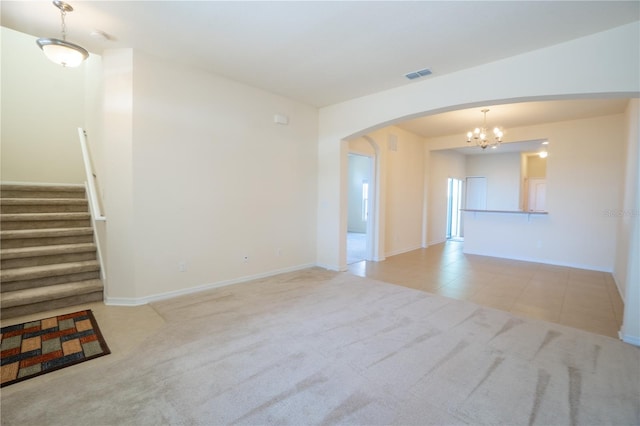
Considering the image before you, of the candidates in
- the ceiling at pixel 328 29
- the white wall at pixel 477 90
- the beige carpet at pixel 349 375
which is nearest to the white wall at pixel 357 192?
the white wall at pixel 477 90

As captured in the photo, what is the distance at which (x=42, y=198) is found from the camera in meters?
4.50

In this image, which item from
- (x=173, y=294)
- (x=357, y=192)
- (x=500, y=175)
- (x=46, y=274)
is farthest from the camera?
(x=357, y=192)

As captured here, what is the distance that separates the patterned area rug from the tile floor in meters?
3.76

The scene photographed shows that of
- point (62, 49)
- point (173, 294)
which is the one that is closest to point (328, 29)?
point (62, 49)

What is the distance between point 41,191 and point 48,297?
87.9 inches

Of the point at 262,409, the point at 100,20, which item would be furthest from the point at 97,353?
the point at 100,20

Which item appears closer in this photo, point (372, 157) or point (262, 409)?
point (262, 409)

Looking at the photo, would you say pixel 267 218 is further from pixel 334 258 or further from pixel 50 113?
pixel 50 113

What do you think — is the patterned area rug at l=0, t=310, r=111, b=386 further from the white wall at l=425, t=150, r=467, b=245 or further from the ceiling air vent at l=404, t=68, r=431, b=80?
the white wall at l=425, t=150, r=467, b=245

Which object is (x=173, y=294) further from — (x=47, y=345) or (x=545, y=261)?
(x=545, y=261)

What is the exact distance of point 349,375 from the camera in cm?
215

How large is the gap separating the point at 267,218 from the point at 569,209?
5.93 metres

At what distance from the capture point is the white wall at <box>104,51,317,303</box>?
3.44 metres

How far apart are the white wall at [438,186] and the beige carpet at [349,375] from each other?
5.06 metres
